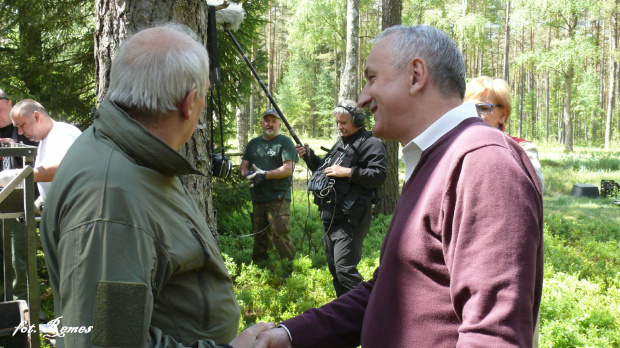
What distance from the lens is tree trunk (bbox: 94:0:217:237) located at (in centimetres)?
300

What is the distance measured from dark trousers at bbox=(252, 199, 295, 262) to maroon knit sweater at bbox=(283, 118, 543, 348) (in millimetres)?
5607

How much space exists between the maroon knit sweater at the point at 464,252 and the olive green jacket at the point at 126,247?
601mm

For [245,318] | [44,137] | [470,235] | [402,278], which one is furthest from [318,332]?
[44,137]

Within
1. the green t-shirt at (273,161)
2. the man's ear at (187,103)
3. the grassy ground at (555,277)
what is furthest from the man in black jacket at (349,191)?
the man's ear at (187,103)

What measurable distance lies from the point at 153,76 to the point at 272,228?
5.82 meters

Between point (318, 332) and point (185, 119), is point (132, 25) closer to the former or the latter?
→ point (185, 119)

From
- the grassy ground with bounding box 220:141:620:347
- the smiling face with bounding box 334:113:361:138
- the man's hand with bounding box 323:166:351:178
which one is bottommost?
the grassy ground with bounding box 220:141:620:347

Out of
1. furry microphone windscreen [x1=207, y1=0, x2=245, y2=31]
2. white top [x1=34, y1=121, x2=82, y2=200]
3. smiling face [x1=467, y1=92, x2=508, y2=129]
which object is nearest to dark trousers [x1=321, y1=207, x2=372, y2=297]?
smiling face [x1=467, y1=92, x2=508, y2=129]

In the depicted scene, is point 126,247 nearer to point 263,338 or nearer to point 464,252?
point 263,338

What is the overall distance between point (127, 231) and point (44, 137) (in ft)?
15.3

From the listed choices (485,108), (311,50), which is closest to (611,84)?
(311,50)

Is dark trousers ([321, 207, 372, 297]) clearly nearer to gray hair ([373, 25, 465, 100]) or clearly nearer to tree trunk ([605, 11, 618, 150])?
gray hair ([373, 25, 465, 100])

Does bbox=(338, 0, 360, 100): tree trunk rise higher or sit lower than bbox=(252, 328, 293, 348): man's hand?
higher

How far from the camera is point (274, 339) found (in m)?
1.90
